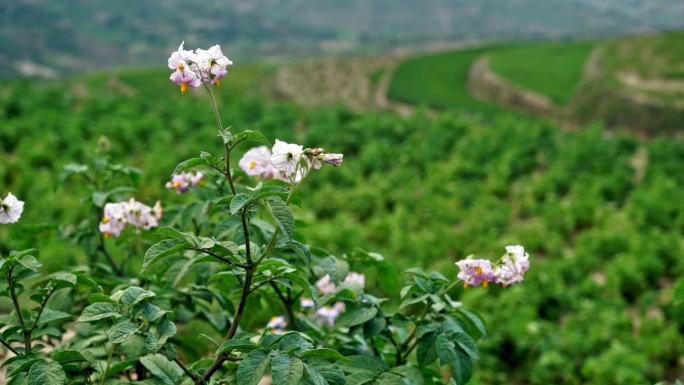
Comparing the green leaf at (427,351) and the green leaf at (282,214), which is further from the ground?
the green leaf at (282,214)

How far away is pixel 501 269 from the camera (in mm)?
2219

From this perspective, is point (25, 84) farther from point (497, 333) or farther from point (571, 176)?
point (497, 333)

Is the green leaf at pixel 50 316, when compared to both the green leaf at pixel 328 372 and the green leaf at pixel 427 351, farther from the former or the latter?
the green leaf at pixel 427 351

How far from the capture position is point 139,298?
6.37 ft

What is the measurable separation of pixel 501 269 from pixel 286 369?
2.59 feet

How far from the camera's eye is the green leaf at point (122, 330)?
1.88m

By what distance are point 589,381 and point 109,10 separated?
185367 millimetres

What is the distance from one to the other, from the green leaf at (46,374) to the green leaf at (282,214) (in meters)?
0.72

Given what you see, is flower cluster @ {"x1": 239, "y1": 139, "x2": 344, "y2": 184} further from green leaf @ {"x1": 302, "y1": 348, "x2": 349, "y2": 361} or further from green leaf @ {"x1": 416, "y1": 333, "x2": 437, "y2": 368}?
green leaf @ {"x1": 416, "y1": 333, "x2": 437, "y2": 368}

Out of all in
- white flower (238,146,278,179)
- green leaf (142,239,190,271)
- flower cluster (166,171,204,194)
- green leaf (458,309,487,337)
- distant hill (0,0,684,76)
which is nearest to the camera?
green leaf (142,239,190,271)

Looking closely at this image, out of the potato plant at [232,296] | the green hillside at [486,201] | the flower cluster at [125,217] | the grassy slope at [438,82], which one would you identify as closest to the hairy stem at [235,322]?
the potato plant at [232,296]

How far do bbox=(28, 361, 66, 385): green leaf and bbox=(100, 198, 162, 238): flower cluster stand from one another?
926mm

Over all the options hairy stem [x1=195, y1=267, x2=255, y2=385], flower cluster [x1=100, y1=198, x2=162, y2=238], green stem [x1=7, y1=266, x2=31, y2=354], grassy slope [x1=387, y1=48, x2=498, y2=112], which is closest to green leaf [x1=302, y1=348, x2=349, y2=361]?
hairy stem [x1=195, y1=267, x2=255, y2=385]

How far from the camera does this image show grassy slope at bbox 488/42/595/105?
28.4 m
